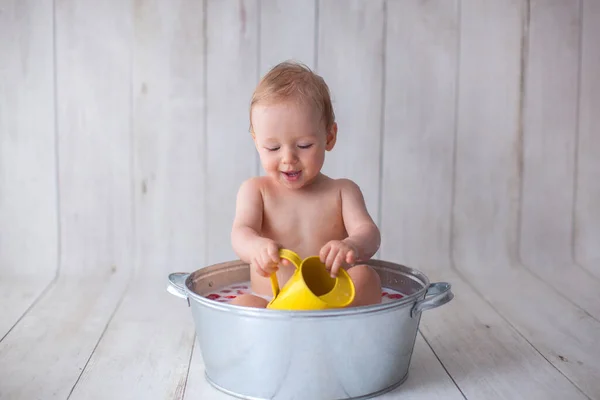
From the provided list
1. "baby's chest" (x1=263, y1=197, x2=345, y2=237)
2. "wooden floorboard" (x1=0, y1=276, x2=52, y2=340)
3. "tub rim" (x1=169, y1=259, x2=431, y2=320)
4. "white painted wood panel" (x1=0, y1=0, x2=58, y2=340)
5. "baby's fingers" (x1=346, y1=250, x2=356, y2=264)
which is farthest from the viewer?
"white painted wood panel" (x1=0, y1=0, x2=58, y2=340)

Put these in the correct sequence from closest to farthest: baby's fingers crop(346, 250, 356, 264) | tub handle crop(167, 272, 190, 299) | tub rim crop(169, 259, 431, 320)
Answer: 1. tub rim crop(169, 259, 431, 320)
2. baby's fingers crop(346, 250, 356, 264)
3. tub handle crop(167, 272, 190, 299)

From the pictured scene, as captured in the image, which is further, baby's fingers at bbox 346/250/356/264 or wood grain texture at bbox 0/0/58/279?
wood grain texture at bbox 0/0/58/279

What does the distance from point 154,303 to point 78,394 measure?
52 cm

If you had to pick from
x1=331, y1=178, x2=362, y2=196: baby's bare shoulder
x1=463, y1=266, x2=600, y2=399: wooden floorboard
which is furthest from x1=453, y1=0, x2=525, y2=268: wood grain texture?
Result: x1=331, y1=178, x2=362, y2=196: baby's bare shoulder

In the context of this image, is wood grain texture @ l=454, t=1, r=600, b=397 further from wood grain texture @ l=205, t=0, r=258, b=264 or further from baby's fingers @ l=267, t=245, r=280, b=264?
baby's fingers @ l=267, t=245, r=280, b=264

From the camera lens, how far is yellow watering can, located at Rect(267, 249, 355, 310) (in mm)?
1105

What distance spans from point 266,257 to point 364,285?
0.61 ft

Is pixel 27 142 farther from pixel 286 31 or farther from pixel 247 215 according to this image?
pixel 247 215

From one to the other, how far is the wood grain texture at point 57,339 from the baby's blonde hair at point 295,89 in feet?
1.77

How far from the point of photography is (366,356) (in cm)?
110

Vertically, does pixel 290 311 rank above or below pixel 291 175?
below

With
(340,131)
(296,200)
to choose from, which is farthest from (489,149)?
(296,200)

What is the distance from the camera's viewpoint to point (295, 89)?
1.24 metres

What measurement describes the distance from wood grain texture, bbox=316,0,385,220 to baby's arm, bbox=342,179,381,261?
0.56m
